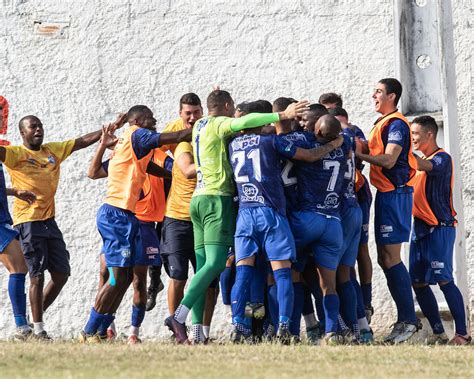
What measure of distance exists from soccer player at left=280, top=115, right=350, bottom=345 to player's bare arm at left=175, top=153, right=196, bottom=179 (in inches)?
33.7

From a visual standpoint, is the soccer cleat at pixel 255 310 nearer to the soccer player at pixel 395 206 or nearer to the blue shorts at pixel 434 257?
the soccer player at pixel 395 206

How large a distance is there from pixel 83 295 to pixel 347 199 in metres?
3.43

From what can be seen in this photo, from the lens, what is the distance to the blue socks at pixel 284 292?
8.83 metres

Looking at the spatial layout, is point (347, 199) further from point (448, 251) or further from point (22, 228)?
point (22, 228)

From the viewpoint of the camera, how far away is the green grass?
721 cm

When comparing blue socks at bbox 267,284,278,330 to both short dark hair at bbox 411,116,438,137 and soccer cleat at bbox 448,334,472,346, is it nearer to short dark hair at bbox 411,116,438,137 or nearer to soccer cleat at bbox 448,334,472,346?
soccer cleat at bbox 448,334,472,346

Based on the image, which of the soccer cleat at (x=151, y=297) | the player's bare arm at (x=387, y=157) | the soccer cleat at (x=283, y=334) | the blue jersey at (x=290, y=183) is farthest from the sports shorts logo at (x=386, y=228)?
the soccer cleat at (x=151, y=297)

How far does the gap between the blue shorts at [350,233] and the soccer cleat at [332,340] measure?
69 cm

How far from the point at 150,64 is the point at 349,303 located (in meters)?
3.70

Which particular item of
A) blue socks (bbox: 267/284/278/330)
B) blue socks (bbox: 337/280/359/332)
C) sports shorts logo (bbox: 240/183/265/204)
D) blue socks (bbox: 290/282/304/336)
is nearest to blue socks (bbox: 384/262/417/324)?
blue socks (bbox: 337/280/359/332)

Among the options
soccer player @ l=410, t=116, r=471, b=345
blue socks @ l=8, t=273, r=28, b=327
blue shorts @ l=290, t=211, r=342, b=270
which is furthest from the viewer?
soccer player @ l=410, t=116, r=471, b=345

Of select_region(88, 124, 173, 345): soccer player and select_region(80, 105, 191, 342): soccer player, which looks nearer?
select_region(80, 105, 191, 342): soccer player

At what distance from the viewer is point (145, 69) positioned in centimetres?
1189

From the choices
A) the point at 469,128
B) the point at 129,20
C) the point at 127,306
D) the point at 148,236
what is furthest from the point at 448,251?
the point at 129,20
